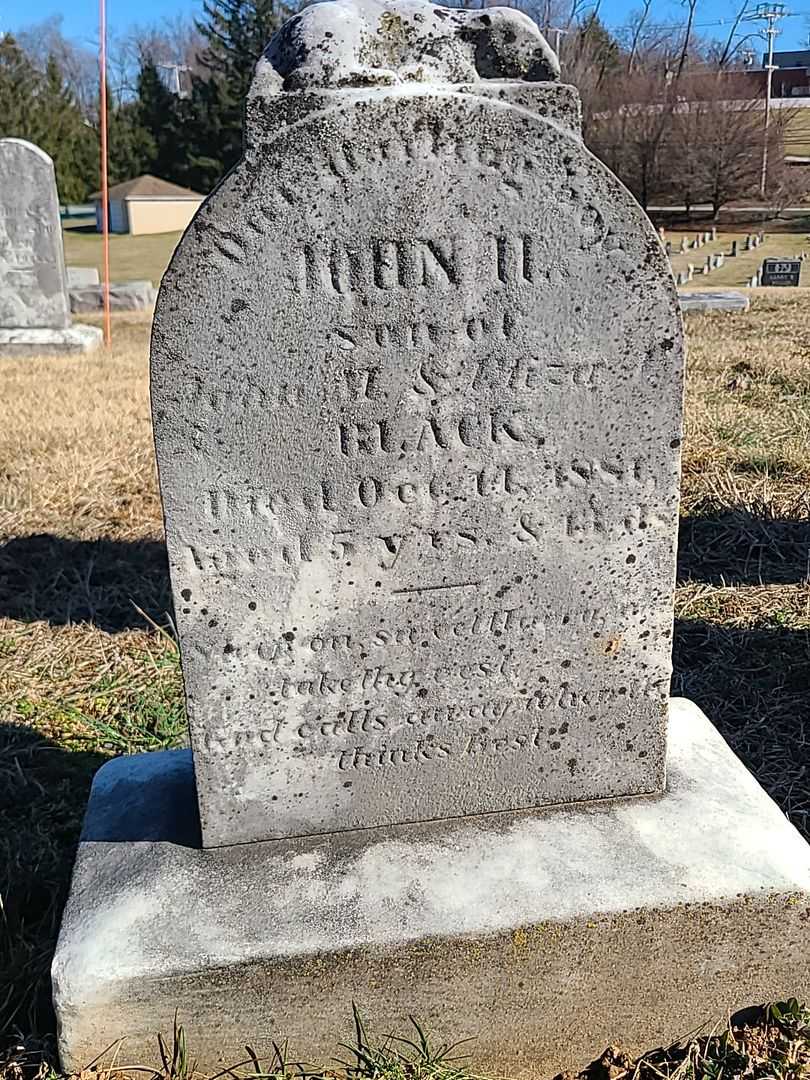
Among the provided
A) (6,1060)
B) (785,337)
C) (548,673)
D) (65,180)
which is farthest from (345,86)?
(65,180)

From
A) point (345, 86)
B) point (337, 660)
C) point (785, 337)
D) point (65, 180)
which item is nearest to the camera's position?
point (345, 86)

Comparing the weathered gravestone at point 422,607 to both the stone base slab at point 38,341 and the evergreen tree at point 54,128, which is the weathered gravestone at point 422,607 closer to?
the stone base slab at point 38,341

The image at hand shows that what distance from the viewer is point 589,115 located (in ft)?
118

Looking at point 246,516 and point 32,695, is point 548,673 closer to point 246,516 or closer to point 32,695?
point 246,516

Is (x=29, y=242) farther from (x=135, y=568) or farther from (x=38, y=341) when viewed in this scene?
(x=135, y=568)

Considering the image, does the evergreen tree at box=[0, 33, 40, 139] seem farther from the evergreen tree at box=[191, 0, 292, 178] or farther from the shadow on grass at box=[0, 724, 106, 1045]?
the shadow on grass at box=[0, 724, 106, 1045]

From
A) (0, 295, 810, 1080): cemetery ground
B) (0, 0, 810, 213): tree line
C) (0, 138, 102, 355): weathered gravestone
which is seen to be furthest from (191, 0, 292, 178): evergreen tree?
(0, 295, 810, 1080): cemetery ground

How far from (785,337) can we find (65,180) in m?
36.8

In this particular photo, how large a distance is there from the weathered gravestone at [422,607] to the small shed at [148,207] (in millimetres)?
35693

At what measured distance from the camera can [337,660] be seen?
2131 mm

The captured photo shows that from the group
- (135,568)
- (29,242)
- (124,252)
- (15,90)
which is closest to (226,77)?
(15,90)

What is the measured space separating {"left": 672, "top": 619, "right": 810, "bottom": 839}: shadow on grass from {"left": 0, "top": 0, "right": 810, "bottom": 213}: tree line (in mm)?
31292

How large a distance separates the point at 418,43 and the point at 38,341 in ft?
30.7

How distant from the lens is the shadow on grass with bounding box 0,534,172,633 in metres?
4.14
